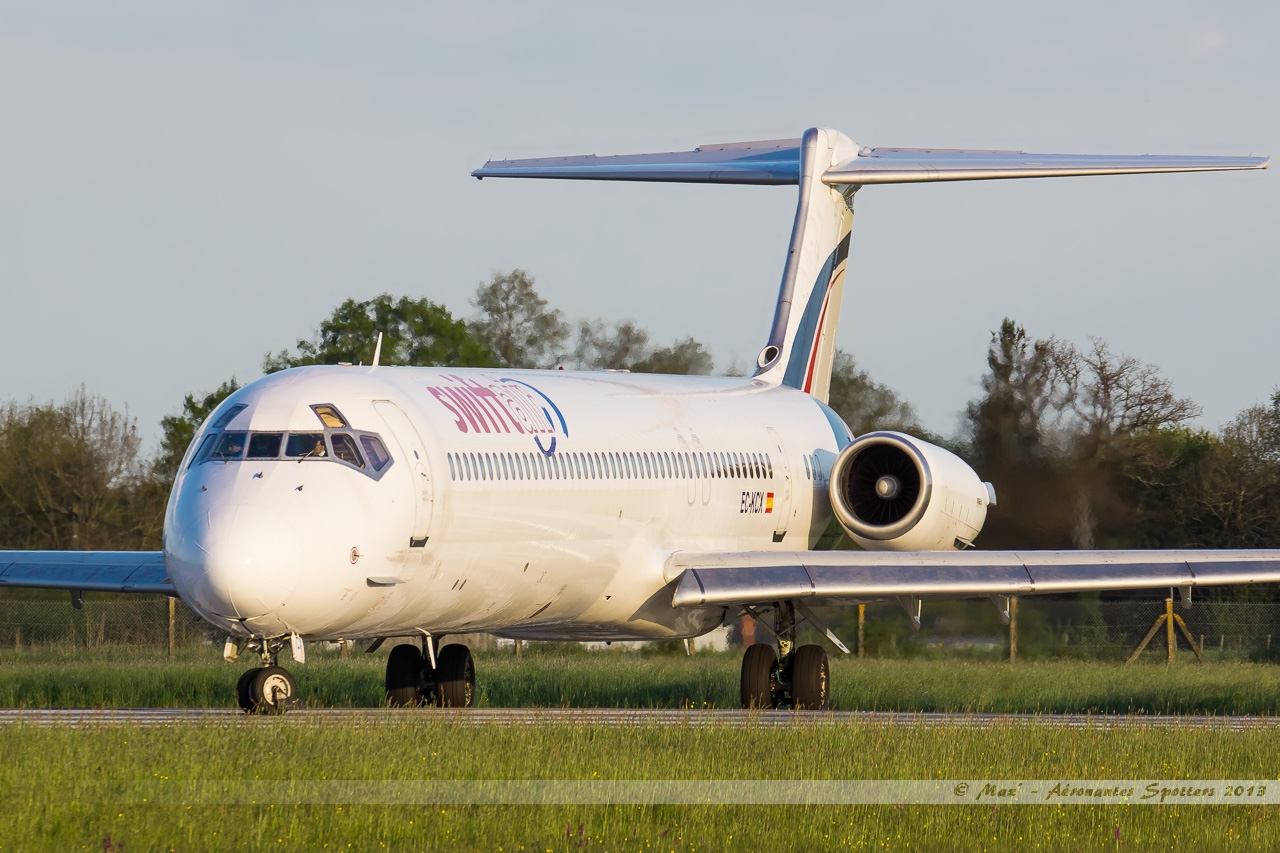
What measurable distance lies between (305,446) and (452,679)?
547 centimetres

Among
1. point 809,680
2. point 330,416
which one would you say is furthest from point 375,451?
point 809,680

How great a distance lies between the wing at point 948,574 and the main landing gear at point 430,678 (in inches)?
93.8

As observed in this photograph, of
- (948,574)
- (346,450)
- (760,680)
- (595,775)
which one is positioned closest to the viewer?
(595,775)

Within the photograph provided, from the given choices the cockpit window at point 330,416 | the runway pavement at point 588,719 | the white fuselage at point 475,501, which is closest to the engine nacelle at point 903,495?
the white fuselage at point 475,501

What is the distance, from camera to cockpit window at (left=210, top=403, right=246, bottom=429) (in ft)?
53.3

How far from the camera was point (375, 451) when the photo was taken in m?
16.5

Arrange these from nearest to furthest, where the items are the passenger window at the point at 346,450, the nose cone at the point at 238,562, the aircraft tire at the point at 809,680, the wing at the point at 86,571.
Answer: the nose cone at the point at 238,562 → the passenger window at the point at 346,450 → the wing at the point at 86,571 → the aircraft tire at the point at 809,680

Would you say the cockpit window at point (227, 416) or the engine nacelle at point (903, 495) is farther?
the engine nacelle at point (903, 495)

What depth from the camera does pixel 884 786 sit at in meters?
13.0

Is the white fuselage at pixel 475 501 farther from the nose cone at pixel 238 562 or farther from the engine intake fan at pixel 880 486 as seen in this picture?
the engine intake fan at pixel 880 486

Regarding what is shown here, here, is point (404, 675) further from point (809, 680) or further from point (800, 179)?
point (800, 179)

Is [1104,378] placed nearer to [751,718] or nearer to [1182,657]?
[1182,657]

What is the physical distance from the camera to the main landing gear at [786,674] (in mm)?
21578

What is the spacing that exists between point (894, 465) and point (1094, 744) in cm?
830
